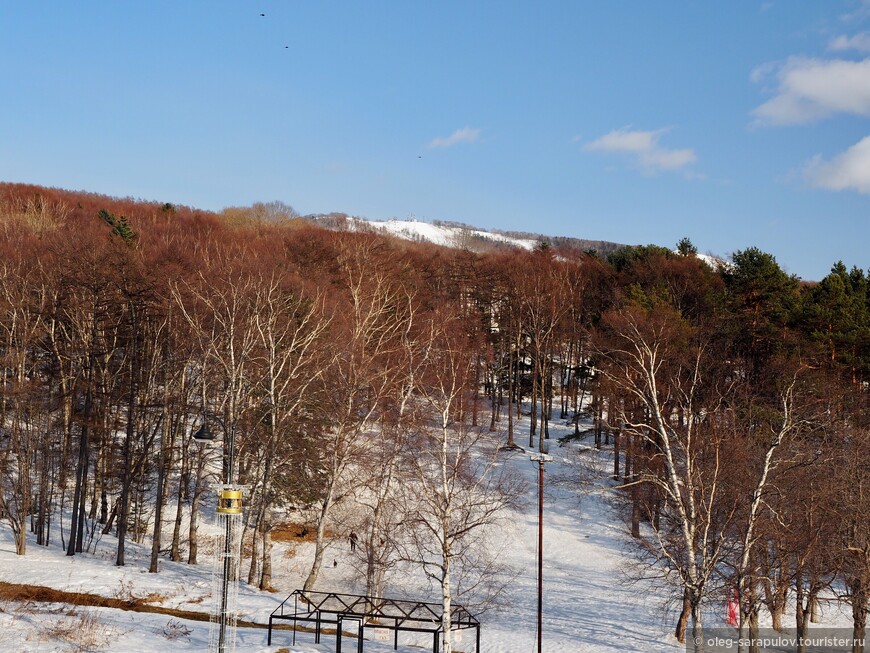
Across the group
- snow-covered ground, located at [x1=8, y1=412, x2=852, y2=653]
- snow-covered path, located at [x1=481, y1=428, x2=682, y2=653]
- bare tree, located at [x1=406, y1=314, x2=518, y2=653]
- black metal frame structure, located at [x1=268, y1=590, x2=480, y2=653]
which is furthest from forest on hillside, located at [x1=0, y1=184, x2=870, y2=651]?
snow-covered path, located at [x1=481, y1=428, x2=682, y2=653]

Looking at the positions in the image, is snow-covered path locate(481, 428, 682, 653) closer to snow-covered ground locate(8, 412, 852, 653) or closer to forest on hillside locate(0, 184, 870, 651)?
snow-covered ground locate(8, 412, 852, 653)

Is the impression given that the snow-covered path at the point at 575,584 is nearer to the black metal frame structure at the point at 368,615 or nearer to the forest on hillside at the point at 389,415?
the forest on hillside at the point at 389,415

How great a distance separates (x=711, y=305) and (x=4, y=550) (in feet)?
125

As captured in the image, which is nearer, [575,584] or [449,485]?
[449,485]

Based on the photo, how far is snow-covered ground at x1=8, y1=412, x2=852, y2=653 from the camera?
1975cm

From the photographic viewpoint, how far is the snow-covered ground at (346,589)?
19.8 m

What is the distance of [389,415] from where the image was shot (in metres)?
35.4

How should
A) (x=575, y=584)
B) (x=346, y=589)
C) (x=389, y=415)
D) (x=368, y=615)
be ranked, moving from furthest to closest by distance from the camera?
(x=389, y=415) < (x=575, y=584) < (x=346, y=589) < (x=368, y=615)

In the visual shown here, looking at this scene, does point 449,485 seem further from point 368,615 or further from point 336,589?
point 336,589

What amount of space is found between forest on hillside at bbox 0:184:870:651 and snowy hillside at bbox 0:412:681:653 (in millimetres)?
1403

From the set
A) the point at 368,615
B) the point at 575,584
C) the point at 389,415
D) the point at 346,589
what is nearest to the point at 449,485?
the point at 368,615

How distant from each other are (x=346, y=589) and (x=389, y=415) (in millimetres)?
7830

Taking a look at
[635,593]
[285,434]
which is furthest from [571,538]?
[285,434]

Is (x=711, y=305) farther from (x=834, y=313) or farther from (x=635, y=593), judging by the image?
(x=635, y=593)
